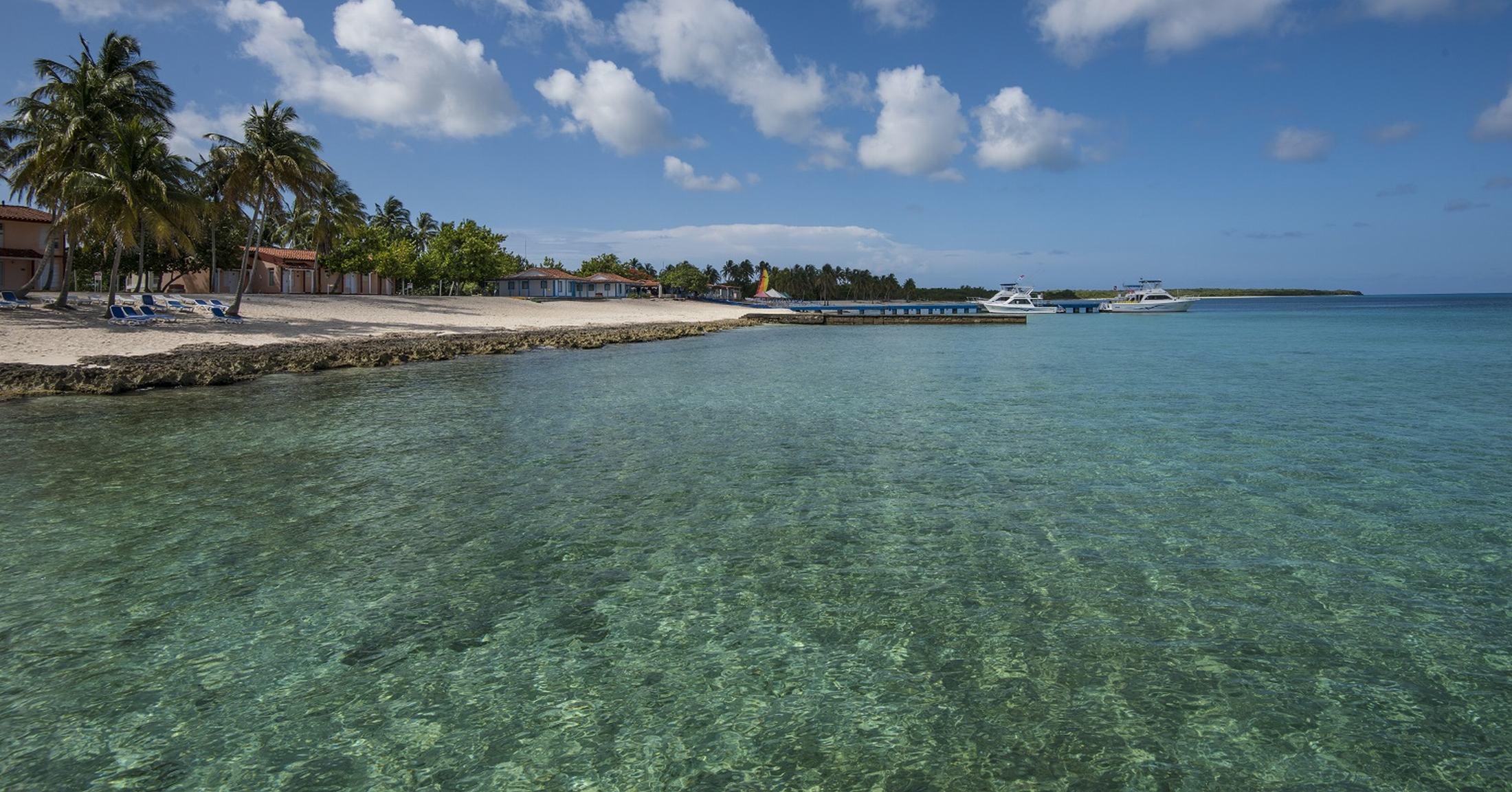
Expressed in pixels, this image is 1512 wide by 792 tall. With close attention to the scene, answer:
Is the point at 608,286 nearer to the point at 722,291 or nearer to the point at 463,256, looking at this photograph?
the point at 463,256

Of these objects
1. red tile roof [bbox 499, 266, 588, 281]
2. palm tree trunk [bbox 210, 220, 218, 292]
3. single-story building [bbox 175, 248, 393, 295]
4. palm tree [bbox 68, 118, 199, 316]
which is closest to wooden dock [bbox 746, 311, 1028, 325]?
red tile roof [bbox 499, 266, 588, 281]

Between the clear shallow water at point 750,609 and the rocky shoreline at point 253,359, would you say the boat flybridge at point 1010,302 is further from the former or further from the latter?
the clear shallow water at point 750,609

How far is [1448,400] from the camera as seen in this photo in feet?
68.9

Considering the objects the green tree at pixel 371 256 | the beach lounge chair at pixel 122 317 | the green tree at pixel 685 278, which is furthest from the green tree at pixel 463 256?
the green tree at pixel 685 278

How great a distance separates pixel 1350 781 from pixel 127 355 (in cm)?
3387

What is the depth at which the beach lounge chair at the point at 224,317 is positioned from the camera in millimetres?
38438

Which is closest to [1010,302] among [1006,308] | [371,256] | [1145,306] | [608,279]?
[1006,308]

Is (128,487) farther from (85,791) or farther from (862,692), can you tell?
(862,692)

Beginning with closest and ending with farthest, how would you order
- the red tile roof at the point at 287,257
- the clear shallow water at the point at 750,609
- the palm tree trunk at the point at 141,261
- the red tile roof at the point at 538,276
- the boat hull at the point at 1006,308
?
the clear shallow water at the point at 750,609
the palm tree trunk at the point at 141,261
the red tile roof at the point at 287,257
the red tile roof at the point at 538,276
the boat hull at the point at 1006,308

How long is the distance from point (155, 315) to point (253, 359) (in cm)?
1348

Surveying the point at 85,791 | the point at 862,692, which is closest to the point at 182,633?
the point at 85,791

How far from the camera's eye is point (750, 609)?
22.1ft

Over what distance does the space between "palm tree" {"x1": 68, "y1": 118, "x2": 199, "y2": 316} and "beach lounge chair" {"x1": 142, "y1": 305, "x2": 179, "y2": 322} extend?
1.41m

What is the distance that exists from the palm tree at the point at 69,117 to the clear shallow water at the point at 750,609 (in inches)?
1108
